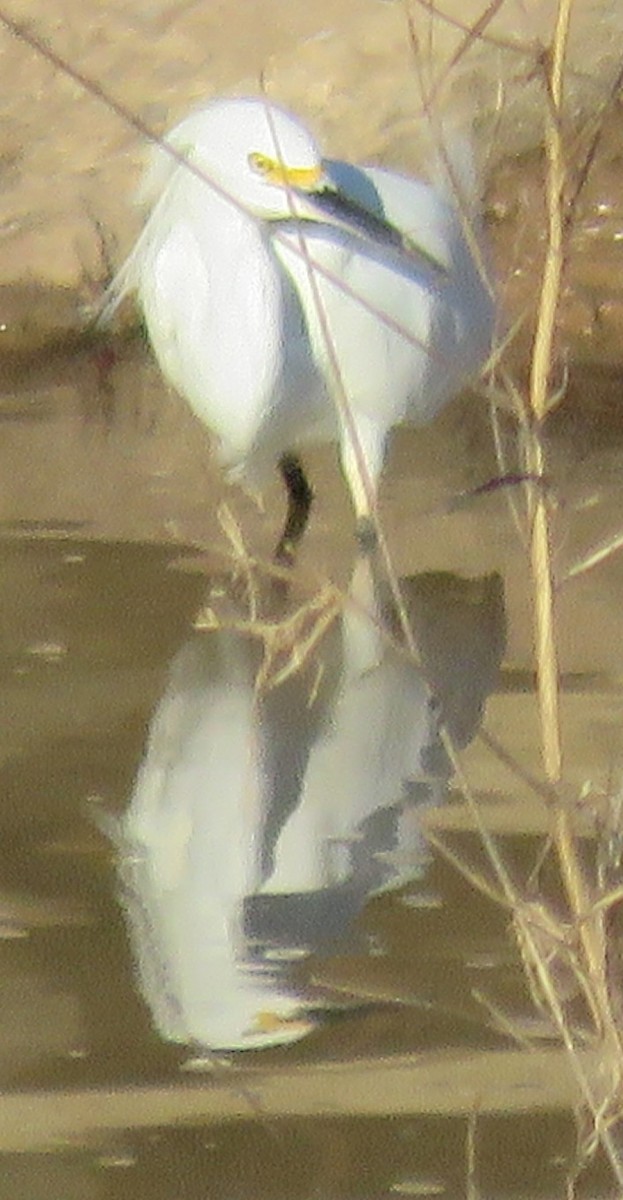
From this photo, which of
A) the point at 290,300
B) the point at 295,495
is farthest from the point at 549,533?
the point at 295,495

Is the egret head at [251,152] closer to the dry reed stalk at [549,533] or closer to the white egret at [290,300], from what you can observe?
the white egret at [290,300]

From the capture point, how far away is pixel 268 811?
3348 mm

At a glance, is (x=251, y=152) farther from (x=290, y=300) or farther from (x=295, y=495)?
(x=295, y=495)

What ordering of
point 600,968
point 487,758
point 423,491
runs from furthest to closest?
1. point 423,491
2. point 487,758
3. point 600,968

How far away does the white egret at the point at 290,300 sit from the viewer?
172 inches

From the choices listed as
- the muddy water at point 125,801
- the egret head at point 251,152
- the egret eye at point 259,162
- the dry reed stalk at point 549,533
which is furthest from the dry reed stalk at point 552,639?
the egret eye at point 259,162

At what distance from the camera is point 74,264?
6.38 m

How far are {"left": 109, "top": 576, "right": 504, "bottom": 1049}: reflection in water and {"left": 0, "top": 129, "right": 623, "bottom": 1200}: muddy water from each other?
4cm

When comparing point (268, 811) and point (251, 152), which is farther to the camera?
point (251, 152)

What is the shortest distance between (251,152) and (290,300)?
0.95ft

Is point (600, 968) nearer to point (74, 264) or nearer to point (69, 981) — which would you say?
point (69, 981)

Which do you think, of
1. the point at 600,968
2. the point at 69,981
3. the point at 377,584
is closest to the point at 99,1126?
the point at 69,981

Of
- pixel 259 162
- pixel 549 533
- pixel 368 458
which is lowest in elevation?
pixel 549 533

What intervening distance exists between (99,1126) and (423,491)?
8.82ft
